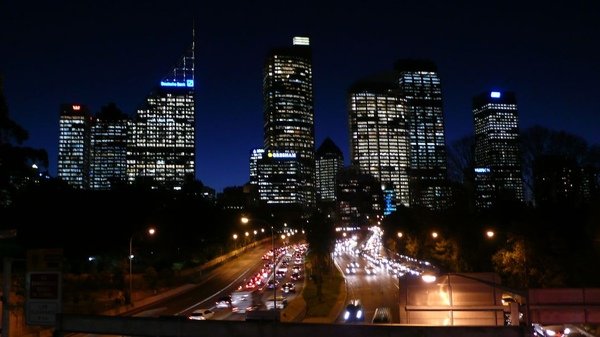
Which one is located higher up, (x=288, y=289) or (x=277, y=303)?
(x=277, y=303)

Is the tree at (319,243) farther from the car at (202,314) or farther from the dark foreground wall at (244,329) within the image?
the dark foreground wall at (244,329)

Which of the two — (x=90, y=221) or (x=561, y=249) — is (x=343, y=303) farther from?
(x=90, y=221)

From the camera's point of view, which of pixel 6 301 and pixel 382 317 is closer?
pixel 6 301

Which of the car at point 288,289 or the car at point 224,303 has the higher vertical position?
the car at point 224,303

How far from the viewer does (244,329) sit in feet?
45.8

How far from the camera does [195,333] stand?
13.9 metres

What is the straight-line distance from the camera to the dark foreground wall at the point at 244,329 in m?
13.3

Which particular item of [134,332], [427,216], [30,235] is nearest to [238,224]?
[427,216]

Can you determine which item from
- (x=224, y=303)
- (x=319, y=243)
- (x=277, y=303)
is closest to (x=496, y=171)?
(x=319, y=243)

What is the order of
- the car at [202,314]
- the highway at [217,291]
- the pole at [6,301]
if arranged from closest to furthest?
the pole at [6,301] → the car at [202,314] → the highway at [217,291]

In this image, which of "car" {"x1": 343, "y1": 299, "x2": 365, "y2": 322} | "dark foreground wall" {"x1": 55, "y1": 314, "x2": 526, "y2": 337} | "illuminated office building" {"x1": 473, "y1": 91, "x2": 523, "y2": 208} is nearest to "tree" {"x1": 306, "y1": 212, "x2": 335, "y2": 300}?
"illuminated office building" {"x1": 473, "y1": 91, "x2": 523, "y2": 208}

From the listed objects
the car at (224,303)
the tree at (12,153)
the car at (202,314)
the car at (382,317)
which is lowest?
the car at (224,303)

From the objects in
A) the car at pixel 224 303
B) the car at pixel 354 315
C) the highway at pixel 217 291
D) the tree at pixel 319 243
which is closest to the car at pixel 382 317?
the car at pixel 354 315

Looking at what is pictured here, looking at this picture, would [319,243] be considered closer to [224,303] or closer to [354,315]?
[224,303]
